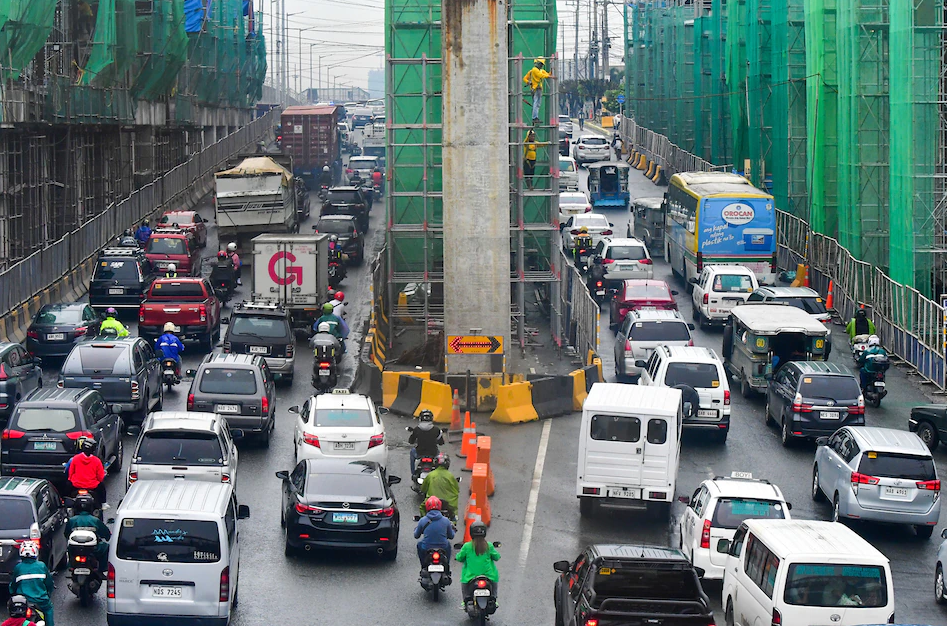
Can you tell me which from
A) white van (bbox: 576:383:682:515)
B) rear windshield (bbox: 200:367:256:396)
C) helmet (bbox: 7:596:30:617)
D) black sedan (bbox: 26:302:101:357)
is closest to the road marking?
white van (bbox: 576:383:682:515)

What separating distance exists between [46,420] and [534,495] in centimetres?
778

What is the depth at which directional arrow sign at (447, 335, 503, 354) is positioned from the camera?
99.7 feet

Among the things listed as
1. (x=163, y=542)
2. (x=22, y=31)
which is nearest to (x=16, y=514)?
(x=163, y=542)

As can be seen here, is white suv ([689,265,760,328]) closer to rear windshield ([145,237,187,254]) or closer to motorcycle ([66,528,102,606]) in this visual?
rear windshield ([145,237,187,254])

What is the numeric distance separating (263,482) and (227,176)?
2589 centimetres

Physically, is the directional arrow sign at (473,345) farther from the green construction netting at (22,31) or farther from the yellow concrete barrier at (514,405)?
the green construction netting at (22,31)

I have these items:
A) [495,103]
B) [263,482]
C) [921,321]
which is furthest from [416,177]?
[263,482]

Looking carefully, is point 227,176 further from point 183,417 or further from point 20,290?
point 183,417

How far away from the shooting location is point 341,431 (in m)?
22.9

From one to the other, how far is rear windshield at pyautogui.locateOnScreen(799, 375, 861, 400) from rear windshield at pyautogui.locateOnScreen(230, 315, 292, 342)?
11.2 meters

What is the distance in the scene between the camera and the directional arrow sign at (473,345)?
30.4 m

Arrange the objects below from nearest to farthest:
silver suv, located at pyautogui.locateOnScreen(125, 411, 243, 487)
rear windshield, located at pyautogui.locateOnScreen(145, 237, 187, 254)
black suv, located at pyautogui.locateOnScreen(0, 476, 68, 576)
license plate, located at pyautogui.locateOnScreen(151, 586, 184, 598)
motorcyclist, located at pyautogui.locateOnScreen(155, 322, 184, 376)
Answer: license plate, located at pyautogui.locateOnScreen(151, 586, 184, 598), black suv, located at pyautogui.locateOnScreen(0, 476, 68, 576), silver suv, located at pyautogui.locateOnScreen(125, 411, 243, 487), motorcyclist, located at pyautogui.locateOnScreen(155, 322, 184, 376), rear windshield, located at pyautogui.locateOnScreen(145, 237, 187, 254)

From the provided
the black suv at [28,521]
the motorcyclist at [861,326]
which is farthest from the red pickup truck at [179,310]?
the motorcyclist at [861,326]

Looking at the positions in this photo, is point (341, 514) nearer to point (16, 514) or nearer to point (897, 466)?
point (16, 514)
